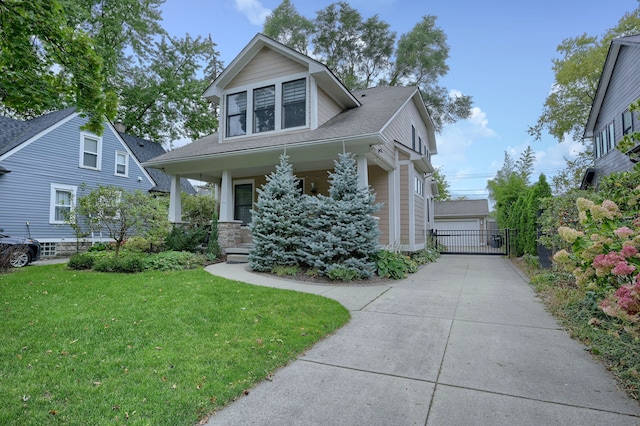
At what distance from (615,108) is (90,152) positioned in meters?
22.5

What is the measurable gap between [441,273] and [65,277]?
Answer: 9.15m

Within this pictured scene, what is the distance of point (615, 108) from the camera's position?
42.8 ft

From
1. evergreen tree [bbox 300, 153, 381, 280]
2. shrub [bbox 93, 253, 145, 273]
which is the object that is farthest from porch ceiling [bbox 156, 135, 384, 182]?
shrub [bbox 93, 253, 145, 273]

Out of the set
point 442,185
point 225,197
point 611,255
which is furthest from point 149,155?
point 442,185

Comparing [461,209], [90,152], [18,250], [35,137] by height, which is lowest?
[18,250]

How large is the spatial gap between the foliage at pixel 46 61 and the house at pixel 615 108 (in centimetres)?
1403

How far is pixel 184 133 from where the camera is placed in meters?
25.5

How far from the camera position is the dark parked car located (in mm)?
8621

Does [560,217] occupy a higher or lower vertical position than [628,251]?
higher

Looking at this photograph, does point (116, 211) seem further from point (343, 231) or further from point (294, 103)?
point (343, 231)

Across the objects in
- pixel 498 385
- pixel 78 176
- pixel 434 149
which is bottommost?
pixel 498 385

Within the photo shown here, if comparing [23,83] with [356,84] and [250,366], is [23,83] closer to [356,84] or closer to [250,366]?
[250,366]

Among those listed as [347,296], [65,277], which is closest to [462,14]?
[347,296]

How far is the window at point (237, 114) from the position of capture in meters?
11.3
